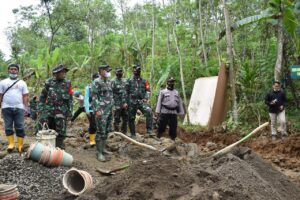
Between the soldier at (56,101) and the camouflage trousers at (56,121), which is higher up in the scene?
the soldier at (56,101)

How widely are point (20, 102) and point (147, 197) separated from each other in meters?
4.04

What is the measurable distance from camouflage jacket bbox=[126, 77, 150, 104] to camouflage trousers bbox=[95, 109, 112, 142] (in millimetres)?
2158

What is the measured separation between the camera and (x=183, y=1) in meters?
19.2

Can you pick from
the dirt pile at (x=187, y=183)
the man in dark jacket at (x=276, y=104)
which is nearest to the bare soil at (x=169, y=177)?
the dirt pile at (x=187, y=183)

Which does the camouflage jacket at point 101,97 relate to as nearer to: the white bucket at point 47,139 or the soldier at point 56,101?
the soldier at point 56,101

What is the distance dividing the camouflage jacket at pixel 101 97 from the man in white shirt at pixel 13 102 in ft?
4.26

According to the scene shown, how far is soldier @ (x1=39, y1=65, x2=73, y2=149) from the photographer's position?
7.86 metres

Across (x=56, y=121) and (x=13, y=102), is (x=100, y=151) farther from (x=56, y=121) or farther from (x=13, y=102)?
(x=13, y=102)

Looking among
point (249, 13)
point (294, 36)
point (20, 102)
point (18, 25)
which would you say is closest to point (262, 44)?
point (249, 13)

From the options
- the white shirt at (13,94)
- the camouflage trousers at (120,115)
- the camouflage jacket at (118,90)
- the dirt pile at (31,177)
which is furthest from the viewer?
the camouflage trousers at (120,115)

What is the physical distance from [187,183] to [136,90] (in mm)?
5545

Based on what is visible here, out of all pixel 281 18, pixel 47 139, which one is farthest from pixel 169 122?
pixel 281 18

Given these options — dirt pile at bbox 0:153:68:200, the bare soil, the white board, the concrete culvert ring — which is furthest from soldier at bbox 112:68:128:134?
the concrete culvert ring

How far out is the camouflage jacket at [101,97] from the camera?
793cm
